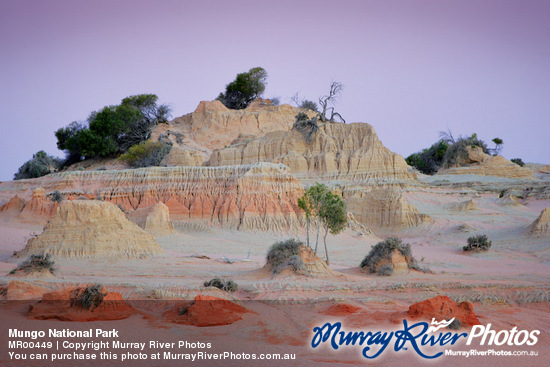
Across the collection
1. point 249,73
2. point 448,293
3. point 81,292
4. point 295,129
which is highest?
point 249,73

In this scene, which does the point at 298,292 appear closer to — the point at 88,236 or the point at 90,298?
the point at 90,298

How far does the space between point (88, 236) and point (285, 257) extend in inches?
354

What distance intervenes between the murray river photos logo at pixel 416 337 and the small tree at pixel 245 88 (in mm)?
78484

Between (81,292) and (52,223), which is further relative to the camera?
(52,223)

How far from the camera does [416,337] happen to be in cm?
1030

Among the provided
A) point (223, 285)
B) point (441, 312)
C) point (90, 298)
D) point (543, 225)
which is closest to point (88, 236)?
point (223, 285)

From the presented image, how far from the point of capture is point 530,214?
40.2 meters

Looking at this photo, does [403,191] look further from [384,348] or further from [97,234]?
[384,348]

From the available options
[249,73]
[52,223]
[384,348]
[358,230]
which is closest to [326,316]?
[384,348]

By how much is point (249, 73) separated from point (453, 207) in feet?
180

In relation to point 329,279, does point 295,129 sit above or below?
above

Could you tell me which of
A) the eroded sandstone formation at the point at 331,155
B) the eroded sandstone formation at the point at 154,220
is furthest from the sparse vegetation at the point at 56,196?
the eroded sandstone formation at the point at 331,155

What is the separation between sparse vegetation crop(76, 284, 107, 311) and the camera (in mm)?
11492

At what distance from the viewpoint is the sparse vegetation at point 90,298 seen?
37.7 ft
